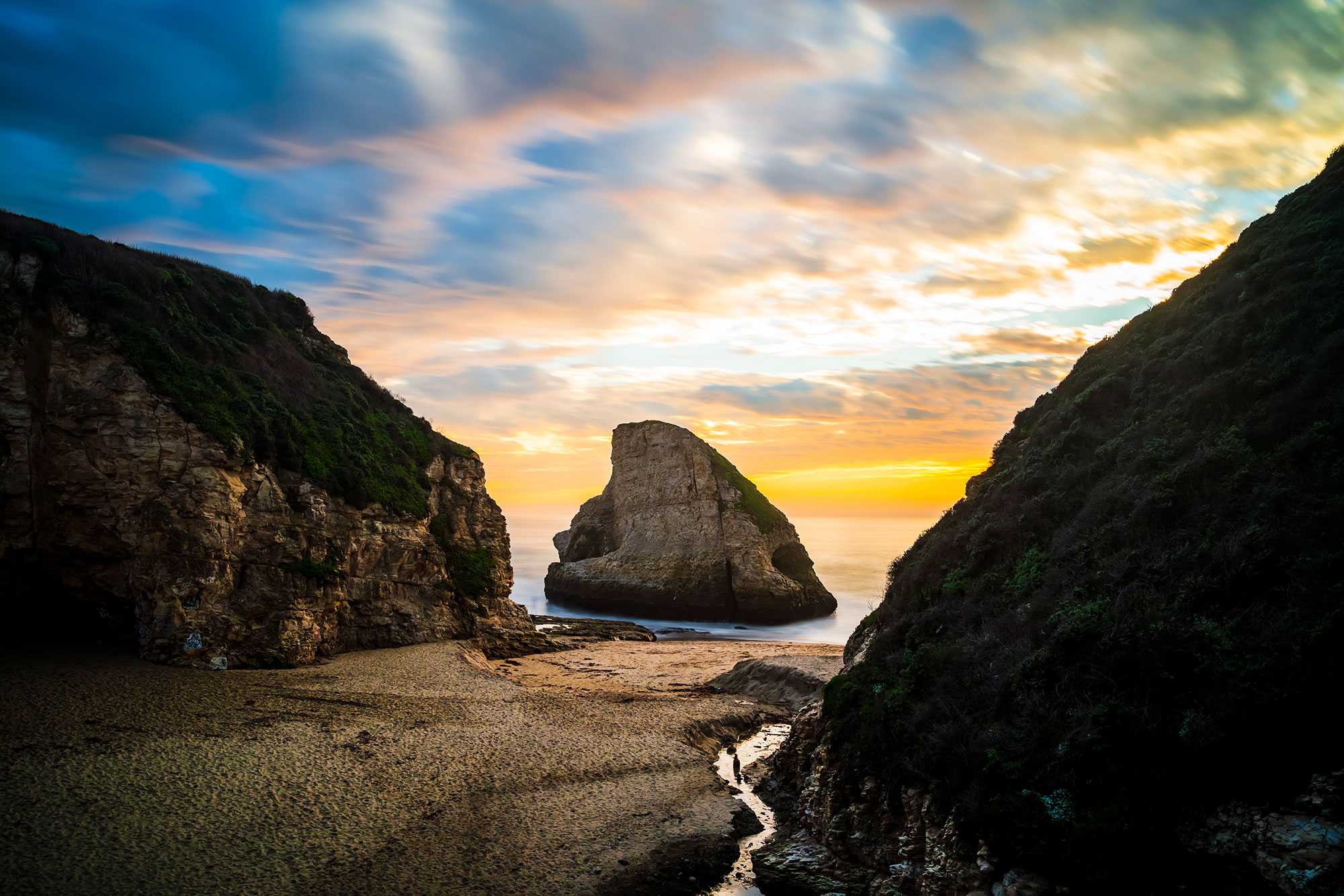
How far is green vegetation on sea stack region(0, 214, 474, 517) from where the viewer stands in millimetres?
19438

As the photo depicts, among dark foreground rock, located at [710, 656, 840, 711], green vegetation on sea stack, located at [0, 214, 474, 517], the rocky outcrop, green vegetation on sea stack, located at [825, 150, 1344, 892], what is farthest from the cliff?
green vegetation on sea stack, located at [825, 150, 1344, 892]

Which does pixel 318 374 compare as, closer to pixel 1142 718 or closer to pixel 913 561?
pixel 913 561

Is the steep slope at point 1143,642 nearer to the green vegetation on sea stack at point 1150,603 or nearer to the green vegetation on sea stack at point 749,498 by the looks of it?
the green vegetation on sea stack at point 1150,603

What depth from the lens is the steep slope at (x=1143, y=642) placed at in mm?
7625

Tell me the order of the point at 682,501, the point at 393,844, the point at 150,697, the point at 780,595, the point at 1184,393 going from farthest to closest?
1. the point at 682,501
2. the point at 780,595
3. the point at 150,697
4. the point at 1184,393
5. the point at 393,844

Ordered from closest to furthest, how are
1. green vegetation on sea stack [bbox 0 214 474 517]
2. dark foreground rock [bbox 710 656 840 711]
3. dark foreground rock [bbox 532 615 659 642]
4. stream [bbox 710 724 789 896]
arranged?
stream [bbox 710 724 789 896] → green vegetation on sea stack [bbox 0 214 474 517] → dark foreground rock [bbox 710 656 840 711] → dark foreground rock [bbox 532 615 659 642]

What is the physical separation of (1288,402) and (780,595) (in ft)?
113

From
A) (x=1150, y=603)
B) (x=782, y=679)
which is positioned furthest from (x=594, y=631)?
(x=1150, y=603)

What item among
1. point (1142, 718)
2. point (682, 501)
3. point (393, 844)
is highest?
point (682, 501)

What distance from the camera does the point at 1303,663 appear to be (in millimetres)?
7555

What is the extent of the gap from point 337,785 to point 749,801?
770cm

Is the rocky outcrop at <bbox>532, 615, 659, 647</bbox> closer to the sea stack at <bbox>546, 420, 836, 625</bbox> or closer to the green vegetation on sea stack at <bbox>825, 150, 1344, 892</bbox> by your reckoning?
the sea stack at <bbox>546, 420, 836, 625</bbox>

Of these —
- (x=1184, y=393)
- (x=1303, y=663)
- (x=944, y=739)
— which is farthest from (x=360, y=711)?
(x=1184, y=393)

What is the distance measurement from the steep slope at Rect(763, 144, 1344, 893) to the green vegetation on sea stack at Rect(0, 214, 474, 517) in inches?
688
